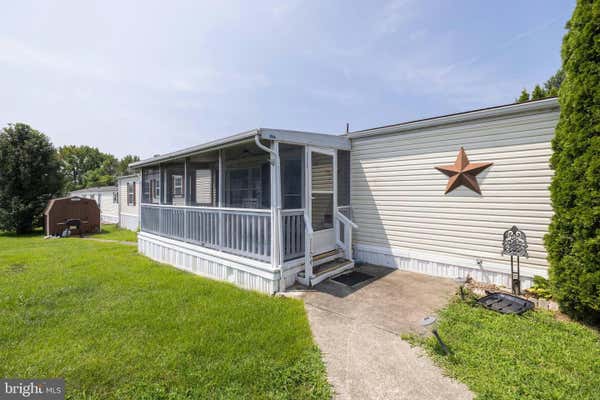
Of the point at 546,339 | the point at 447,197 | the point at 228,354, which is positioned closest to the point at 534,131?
the point at 447,197

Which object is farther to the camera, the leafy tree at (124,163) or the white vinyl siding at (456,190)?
the leafy tree at (124,163)

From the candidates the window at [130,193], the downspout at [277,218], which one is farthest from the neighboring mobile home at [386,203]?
the window at [130,193]

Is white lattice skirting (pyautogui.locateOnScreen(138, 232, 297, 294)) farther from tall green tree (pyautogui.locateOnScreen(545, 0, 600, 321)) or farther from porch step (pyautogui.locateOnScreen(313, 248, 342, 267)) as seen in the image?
tall green tree (pyautogui.locateOnScreen(545, 0, 600, 321))

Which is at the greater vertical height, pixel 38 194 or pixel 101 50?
pixel 101 50

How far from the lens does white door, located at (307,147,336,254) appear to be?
212 inches

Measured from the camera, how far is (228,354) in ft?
8.83

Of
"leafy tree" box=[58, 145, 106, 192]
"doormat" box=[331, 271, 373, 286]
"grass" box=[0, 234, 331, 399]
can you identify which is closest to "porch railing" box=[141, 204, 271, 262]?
"grass" box=[0, 234, 331, 399]

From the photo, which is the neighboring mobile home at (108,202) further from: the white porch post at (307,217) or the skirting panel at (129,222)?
the white porch post at (307,217)

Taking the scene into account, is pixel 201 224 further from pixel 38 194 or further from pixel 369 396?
pixel 38 194

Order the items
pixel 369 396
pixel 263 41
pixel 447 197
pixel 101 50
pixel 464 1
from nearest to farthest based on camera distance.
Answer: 1. pixel 369 396
2. pixel 447 197
3. pixel 464 1
4. pixel 101 50
5. pixel 263 41

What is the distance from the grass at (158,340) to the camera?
228 cm

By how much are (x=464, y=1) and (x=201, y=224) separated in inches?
310
